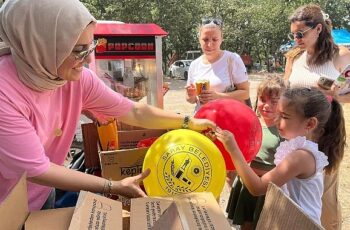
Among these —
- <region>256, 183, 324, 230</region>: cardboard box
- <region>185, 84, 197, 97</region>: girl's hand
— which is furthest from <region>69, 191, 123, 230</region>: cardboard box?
<region>185, 84, 197, 97</region>: girl's hand

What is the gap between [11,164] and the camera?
4.75ft

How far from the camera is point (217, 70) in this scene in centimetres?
338

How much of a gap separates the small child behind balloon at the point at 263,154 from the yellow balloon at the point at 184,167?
727mm

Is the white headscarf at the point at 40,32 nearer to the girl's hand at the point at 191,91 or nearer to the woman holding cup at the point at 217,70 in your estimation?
the woman holding cup at the point at 217,70

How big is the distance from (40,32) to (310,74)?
2.11m

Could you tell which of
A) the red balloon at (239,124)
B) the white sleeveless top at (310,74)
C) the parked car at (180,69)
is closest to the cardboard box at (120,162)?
the red balloon at (239,124)

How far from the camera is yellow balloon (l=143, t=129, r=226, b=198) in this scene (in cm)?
186

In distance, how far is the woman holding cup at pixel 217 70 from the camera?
3.33m

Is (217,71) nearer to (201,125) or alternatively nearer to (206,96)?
(206,96)

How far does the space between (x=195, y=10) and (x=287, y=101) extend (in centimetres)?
2266

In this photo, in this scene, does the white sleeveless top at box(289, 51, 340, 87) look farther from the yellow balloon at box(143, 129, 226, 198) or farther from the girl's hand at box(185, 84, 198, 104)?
the yellow balloon at box(143, 129, 226, 198)

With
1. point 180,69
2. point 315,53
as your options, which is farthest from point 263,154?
point 180,69

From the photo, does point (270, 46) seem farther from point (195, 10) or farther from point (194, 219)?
point (194, 219)

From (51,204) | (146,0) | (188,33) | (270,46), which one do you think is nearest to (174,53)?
(188,33)
